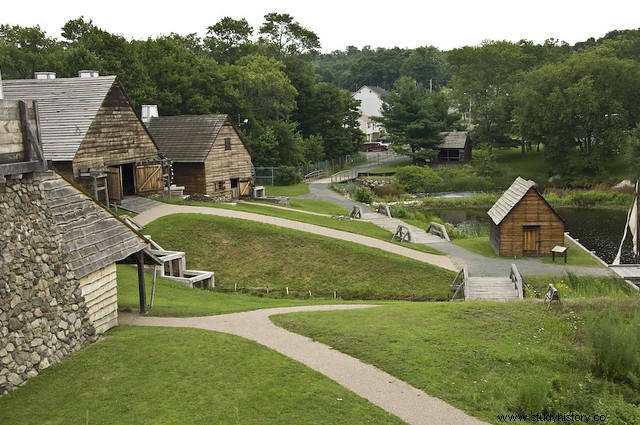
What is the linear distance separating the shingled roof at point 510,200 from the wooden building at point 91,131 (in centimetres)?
1995

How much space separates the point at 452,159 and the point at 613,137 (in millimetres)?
19510

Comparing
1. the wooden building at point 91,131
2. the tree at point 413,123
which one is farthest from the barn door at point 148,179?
the tree at point 413,123

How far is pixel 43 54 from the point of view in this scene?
181 feet

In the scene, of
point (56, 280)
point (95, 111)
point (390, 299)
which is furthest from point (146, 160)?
point (56, 280)

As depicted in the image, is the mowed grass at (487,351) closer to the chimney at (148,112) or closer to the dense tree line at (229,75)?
the chimney at (148,112)

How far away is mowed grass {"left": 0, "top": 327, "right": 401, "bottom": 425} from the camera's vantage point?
1078cm

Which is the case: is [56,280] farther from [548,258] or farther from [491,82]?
[491,82]

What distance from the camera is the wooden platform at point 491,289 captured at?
22.6 meters

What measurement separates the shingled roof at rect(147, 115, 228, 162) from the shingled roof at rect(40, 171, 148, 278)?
24856 millimetres

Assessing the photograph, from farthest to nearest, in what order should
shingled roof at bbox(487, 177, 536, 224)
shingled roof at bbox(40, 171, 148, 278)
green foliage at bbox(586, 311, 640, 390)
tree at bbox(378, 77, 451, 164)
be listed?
tree at bbox(378, 77, 451, 164) → shingled roof at bbox(487, 177, 536, 224) → shingled roof at bbox(40, 171, 148, 278) → green foliage at bbox(586, 311, 640, 390)

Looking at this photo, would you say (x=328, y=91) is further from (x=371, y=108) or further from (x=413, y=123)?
(x=371, y=108)

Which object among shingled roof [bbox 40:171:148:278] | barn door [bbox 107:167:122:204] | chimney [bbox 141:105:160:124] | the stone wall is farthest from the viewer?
chimney [bbox 141:105:160:124]

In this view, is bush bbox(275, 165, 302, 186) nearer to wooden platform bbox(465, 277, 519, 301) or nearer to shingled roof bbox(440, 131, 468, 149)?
shingled roof bbox(440, 131, 468, 149)

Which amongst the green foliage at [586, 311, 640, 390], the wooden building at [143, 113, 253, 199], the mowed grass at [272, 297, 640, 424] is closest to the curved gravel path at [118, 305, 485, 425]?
the mowed grass at [272, 297, 640, 424]
